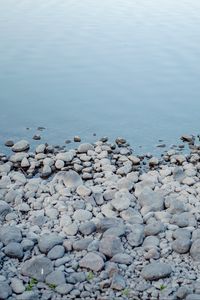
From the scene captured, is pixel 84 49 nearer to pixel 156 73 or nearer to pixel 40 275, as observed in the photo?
pixel 156 73

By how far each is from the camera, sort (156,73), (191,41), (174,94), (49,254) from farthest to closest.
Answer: (191,41) → (156,73) → (174,94) → (49,254)

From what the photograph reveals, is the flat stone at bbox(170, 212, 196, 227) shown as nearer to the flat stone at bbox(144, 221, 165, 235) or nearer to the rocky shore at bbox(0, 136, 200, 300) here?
the rocky shore at bbox(0, 136, 200, 300)

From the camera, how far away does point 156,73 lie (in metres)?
11.9

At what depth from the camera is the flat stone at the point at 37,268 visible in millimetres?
4949

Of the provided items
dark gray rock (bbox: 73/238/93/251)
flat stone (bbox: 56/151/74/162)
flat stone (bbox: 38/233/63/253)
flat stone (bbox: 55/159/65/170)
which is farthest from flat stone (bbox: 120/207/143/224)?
flat stone (bbox: 56/151/74/162)

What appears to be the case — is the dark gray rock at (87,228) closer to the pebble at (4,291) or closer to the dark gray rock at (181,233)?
the dark gray rock at (181,233)

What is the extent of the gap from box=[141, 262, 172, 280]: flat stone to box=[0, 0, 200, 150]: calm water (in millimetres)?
3820

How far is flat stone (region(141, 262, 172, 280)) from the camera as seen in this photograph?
495 centimetres

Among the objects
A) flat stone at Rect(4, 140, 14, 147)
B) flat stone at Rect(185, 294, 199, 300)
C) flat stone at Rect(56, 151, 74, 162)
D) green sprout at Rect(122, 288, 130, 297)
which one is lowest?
flat stone at Rect(4, 140, 14, 147)

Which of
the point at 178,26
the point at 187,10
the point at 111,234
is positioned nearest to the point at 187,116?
Result: the point at 111,234

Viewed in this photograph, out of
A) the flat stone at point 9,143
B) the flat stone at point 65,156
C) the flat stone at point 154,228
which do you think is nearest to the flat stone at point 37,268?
the flat stone at point 154,228

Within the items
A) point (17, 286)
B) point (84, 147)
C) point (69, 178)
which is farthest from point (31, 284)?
point (84, 147)

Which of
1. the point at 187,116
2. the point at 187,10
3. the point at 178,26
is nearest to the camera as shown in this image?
the point at 187,116

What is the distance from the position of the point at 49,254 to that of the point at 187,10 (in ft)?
54.0
